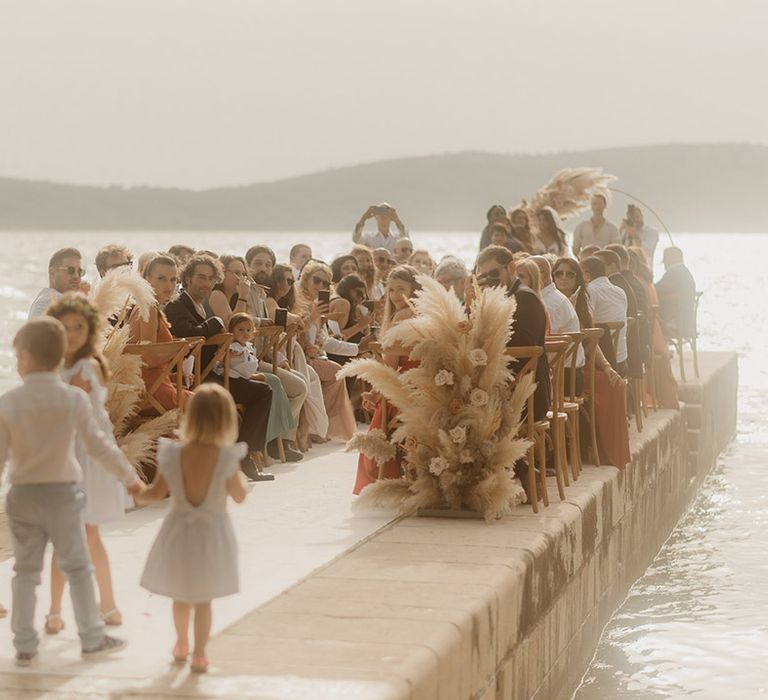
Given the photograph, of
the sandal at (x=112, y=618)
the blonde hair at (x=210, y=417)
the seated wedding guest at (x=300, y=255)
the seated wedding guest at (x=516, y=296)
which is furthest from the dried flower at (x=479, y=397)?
the seated wedding guest at (x=300, y=255)

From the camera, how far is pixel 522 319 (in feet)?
28.8

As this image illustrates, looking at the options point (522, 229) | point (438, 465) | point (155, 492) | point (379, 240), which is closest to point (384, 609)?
point (155, 492)

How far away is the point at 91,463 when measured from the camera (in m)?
6.11

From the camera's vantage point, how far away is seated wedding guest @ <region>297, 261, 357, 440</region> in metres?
12.5

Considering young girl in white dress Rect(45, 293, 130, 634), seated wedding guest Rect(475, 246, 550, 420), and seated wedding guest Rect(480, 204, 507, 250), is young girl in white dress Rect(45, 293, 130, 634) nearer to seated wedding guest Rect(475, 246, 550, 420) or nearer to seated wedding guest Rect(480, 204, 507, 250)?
seated wedding guest Rect(475, 246, 550, 420)

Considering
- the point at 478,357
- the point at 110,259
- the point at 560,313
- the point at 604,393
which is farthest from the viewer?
Result: the point at 604,393

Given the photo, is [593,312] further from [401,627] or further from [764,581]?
[401,627]

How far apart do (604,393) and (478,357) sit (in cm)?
302

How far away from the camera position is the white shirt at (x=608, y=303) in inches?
483

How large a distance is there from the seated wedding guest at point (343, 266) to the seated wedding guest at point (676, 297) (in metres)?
4.70

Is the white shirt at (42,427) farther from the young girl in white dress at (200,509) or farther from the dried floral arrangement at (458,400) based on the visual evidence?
the dried floral arrangement at (458,400)

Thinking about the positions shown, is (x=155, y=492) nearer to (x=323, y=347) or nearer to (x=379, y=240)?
(x=323, y=347)

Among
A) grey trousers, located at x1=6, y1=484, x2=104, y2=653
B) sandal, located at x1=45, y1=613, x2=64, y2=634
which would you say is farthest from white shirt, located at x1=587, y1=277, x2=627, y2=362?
grey trousers, located at x1=6, y1=484, x2=104, y2=653

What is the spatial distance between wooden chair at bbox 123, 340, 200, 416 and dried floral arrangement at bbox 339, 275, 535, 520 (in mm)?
1228
